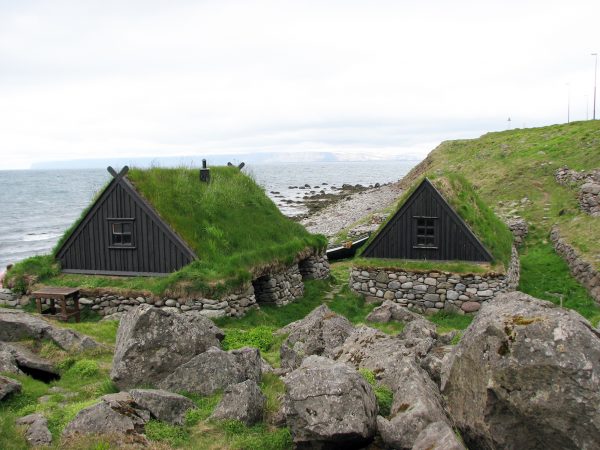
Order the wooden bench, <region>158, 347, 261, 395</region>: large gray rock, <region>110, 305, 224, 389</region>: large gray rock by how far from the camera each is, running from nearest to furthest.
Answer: <region>158, 347, 261, 395</region>: large gray rock < <region>110, 305, 224, 389</region>: large gray rock < the wooden bench

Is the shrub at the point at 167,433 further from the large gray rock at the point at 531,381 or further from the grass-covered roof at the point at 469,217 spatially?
the grass-covered roof at the point at 469,217

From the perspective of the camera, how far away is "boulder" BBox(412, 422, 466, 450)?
19.7 ft

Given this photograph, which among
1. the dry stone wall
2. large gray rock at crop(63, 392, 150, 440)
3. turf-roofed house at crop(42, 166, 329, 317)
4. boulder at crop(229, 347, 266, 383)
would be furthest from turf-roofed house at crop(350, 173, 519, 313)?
large gray rock at crop(63, 392, 150, 440)

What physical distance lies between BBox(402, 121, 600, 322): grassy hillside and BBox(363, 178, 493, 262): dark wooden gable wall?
2225 mm

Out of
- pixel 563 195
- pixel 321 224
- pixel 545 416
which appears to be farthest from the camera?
pixel 321 224

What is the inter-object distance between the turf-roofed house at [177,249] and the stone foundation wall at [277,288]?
4 centimetres

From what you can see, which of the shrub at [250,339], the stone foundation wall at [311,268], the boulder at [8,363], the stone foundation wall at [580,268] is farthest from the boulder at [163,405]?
the stone foundation wall at [580,268]

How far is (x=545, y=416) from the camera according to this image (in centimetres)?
602

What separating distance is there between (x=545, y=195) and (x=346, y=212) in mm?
29877

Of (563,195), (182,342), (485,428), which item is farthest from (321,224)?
(485,428)

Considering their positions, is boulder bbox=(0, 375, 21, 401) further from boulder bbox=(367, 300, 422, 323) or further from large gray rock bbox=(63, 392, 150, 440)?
boulder bbox=(367, 300, 422, 323)

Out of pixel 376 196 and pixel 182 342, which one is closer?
pixel 182 342

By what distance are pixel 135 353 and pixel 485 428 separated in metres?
6.61

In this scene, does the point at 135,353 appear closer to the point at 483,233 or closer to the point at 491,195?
the point at 483,233
